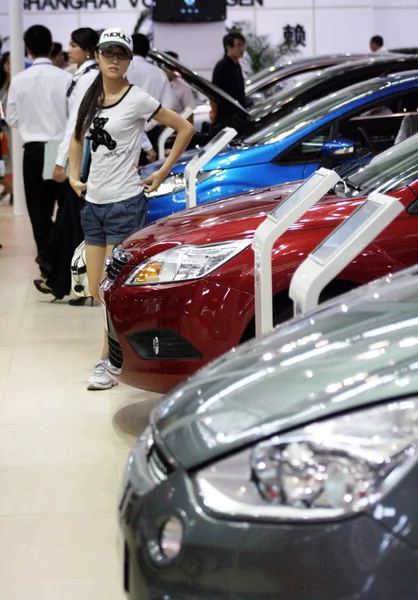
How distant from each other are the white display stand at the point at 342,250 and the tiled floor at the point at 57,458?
1.11 meters

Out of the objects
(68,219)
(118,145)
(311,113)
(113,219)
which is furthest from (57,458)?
(311,113)

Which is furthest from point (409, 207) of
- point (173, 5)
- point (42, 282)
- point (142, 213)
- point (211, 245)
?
point (173, 5)

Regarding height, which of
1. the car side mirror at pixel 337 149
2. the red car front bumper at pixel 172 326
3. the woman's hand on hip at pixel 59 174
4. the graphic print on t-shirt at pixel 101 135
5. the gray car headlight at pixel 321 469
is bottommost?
the red car front bumper at pixel 172 326

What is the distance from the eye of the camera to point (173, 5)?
53.0ft

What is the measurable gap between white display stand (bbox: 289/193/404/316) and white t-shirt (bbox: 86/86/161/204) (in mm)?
2214

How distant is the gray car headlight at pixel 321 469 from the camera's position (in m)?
1.97

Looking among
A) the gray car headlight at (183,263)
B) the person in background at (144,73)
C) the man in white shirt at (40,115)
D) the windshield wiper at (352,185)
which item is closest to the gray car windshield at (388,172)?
the windshield wiper at (352,185)

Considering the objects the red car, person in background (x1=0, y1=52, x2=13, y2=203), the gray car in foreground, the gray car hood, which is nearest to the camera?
the gray car in foreground

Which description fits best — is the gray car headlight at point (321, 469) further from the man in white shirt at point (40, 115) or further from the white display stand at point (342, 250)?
the man in white shirt at point (40, 115)

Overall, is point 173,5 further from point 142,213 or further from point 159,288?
point 159,288

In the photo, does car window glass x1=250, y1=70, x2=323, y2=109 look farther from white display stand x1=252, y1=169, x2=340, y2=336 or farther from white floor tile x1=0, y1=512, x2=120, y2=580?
white floor tile x1=0, y1=512, x2=120, y2=580

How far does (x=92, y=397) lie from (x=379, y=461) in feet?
11.8

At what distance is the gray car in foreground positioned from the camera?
6.43 feet

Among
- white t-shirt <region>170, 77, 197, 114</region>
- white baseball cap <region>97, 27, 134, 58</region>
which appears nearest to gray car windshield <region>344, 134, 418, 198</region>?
white baseball cap <region>97, 27, 134, 58</region>
